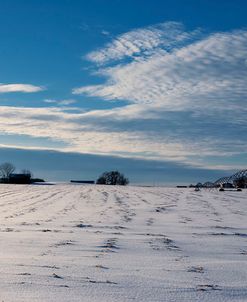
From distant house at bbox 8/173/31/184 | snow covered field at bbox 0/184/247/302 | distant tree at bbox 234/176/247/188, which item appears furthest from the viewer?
distant house at bbox 8/173/31/184

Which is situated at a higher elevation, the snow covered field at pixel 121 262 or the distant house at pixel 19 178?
the distant house at pixel 19 178

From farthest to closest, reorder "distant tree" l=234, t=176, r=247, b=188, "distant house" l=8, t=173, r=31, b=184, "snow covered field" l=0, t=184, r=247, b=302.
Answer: "distant house" l=8, t=173, r=31, b=184
"distant tree" l=234, t=176, r=247, b=188
"snow covered field" l=0, t=184, r=247, b=302

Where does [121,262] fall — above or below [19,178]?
below

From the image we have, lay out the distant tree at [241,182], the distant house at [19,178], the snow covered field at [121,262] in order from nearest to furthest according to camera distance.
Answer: the snow covered field at [121,262] < the distant tree at [241,182] < the distant house at [19,178]

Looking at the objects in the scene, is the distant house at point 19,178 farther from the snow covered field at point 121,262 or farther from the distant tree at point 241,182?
the snow covered field at point 121,262

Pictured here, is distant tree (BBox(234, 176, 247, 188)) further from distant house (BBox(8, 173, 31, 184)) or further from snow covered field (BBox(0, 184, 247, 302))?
snow covered field (BBox(0, 184, 247, 302))

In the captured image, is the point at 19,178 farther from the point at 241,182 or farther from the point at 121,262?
the point at 121,262

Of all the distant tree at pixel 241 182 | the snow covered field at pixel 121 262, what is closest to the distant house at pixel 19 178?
the distant tree at pixel 241 182

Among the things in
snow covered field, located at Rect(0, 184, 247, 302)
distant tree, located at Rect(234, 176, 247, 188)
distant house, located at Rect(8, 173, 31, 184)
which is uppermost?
distant tree, located at Rect(234, 176, 247, 188)

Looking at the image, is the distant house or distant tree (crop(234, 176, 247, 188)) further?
the distant house

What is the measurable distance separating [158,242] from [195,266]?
226 cm

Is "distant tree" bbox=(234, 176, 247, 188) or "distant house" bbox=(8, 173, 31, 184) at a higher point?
"distant tree" bbox=(234, 176, 247, 188)

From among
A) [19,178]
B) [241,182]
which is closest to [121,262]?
[241,182]

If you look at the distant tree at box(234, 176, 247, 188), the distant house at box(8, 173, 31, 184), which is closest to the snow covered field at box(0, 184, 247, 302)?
the distant tree at box(234, 176, 247, 188)
